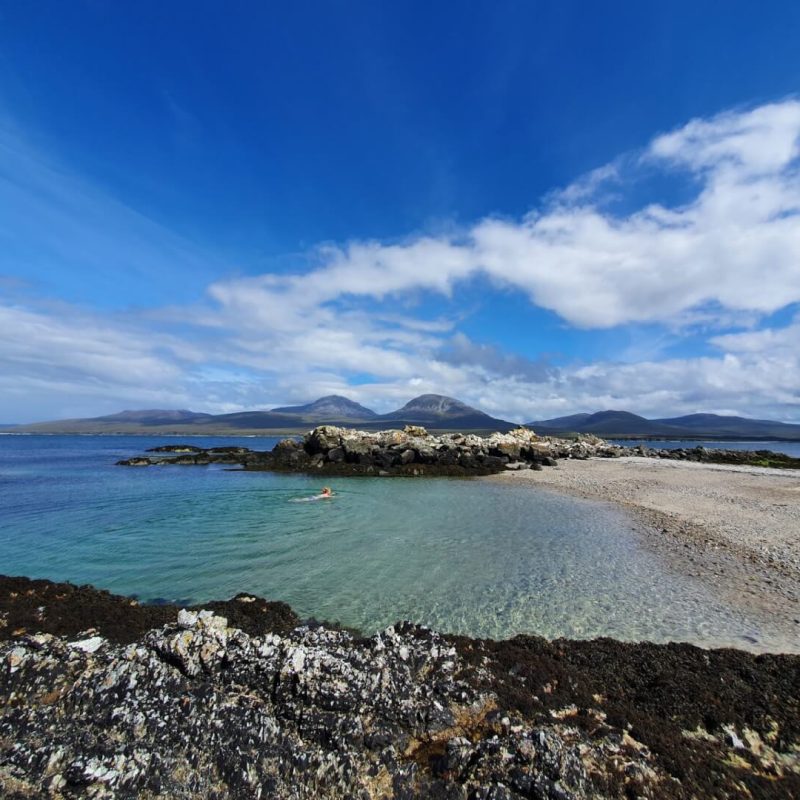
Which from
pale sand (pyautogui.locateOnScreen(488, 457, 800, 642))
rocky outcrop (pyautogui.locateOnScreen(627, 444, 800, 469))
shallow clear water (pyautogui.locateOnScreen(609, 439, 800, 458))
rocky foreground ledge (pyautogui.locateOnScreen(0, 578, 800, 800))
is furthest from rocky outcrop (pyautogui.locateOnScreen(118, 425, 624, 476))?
shallow clear water (pyautogui.locateOnScreen(609, 439, 800, 458))

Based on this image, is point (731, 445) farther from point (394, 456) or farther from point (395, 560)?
point (395, 560)

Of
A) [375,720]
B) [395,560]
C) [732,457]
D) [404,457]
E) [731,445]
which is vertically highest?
[731,445]

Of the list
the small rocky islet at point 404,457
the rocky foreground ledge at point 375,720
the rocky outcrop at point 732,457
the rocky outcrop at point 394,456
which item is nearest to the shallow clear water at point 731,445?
the rocky outcrop at point 732,457

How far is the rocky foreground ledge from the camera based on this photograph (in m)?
4.48

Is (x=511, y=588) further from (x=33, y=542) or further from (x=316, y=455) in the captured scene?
(x=316, y=455)

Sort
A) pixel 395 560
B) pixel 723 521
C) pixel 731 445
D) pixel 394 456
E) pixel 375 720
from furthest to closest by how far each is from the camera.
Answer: pixel 731 445, pixel 394 456, pixel 723 521, pixel 395 560, pixel 375 720

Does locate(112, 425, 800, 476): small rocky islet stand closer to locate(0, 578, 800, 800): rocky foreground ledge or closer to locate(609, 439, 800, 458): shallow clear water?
locate(0, 578, 800, 800): rocky foreground ledge

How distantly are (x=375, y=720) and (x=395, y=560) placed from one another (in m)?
8.99

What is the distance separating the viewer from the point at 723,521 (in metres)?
18.9

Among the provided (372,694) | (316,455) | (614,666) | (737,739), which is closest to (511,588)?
(614,666)

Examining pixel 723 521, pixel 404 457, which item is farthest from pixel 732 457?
pixel 723 521

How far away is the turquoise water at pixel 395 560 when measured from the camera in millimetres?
9828

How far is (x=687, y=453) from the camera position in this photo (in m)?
59.9

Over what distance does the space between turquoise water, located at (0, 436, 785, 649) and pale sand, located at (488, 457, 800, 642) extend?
40.4 inches
